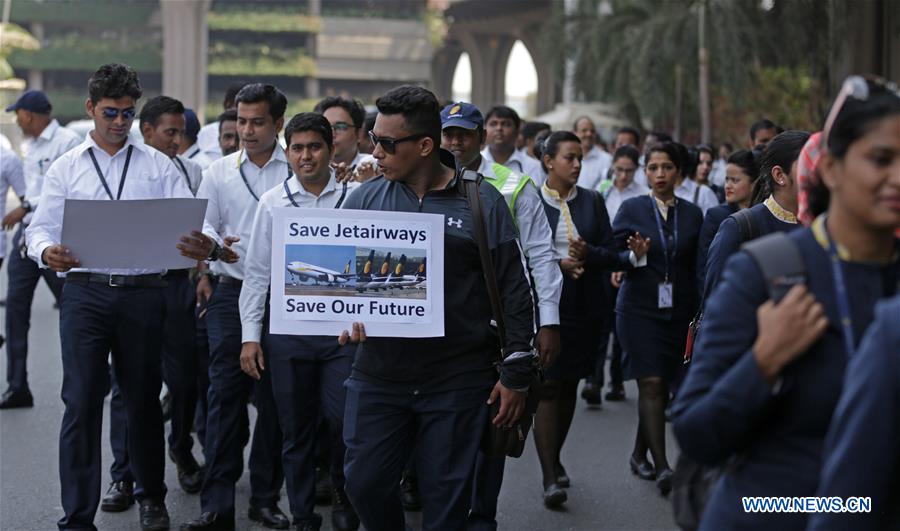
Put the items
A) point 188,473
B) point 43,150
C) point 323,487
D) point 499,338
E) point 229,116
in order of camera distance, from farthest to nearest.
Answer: point 43,150 → point 229,116 → point 188,473 → point 323,487 → point 499,338

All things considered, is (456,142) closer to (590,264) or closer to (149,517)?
(590,264)

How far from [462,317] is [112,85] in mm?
2538

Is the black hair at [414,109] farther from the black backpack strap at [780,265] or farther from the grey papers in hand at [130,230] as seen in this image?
the black backpack strap at [780,265]

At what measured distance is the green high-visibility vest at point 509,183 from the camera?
6469 millimetres

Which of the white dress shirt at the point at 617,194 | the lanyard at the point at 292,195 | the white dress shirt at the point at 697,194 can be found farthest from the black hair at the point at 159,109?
the white dress shirt at the point at 697,194

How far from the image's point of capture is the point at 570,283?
26.2 feet

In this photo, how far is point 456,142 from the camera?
7.16m

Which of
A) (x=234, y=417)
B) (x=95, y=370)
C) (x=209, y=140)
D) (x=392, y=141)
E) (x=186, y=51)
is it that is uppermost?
(x=186, y=51)

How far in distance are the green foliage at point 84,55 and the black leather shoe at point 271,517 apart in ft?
226

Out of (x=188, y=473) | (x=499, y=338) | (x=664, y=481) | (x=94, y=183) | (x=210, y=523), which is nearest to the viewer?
(x=499, y=338)

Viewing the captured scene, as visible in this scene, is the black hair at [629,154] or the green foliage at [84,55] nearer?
the black hair at [629,154]

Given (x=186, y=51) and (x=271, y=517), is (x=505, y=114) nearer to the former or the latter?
(x=271, y=517)

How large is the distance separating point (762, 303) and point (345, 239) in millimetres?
2291

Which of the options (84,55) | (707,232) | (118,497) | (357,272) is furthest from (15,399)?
(84,55)
